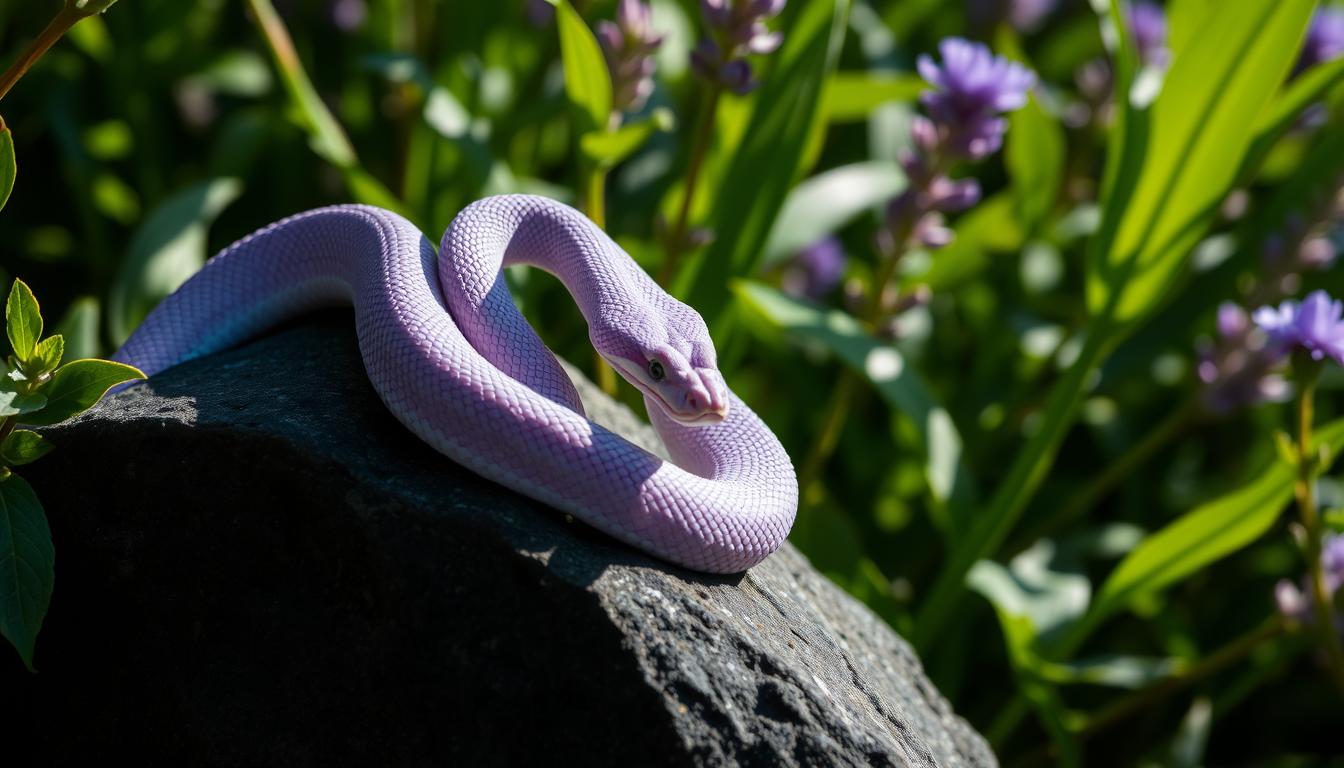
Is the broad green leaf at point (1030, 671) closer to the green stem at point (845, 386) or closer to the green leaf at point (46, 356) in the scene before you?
the green stem at point (845, 386)

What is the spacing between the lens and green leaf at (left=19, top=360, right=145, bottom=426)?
6.72 ft

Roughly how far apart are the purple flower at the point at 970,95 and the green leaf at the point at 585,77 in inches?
33.8

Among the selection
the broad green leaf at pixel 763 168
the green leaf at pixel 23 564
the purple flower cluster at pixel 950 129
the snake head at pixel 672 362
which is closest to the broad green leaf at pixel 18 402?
the green leaf at pixel 23 564

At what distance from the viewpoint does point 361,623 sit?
2.03 meters

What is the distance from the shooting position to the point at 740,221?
11.7ft

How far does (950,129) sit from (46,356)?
7.66ft

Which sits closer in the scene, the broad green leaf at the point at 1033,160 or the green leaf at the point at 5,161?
the green leaf at the point at 5,161

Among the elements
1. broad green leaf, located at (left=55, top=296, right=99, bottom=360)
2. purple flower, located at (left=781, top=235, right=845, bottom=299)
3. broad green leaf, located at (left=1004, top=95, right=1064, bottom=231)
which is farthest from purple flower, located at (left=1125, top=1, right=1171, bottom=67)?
broad green leaf, located at (left=55, top=296, right=99, bottom=360)

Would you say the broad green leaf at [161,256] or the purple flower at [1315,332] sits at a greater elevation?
the purple flower at [1315,332]

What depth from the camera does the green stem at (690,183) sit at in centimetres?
320

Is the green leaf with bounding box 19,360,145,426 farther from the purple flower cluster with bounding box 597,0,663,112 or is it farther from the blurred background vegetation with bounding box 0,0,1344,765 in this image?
the purple flower cluster with bounding box 597,0,663,112

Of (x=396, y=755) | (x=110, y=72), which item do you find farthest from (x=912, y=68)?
(x=396, y=755)

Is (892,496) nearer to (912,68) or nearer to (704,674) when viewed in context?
(912,68)

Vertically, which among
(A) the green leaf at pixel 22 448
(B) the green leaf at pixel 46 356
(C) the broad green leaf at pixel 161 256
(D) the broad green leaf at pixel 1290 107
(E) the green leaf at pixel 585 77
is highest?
(D) the broad green leaf at pixel 1290 107
